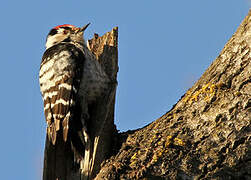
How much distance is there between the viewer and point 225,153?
10.1ft

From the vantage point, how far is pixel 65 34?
648cm

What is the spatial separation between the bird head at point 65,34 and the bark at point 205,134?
285 cm

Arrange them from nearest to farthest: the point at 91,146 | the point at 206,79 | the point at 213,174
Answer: the point at 213,174, the point at 206,79, the point at 91,146

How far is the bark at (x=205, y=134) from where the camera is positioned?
304 cm

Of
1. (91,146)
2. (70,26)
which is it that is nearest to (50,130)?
(91,146)

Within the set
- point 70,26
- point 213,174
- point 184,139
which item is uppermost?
point 70,26

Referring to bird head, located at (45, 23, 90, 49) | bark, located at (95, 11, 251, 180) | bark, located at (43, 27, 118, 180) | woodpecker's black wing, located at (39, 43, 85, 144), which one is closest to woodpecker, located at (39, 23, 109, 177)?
woodpecker's black wing, located at (39, 43, 85, 144)

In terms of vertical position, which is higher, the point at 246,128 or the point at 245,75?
the point at 245,75

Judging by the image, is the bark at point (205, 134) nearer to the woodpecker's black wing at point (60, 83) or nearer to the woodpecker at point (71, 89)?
the woodpecker at point (71, 89)

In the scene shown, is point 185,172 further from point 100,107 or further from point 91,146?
point 100,107

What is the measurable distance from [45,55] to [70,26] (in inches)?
47.9

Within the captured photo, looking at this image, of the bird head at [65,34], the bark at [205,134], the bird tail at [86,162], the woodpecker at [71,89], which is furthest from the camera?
the bird head at [65,34]

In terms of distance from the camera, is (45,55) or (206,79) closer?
(206,79)

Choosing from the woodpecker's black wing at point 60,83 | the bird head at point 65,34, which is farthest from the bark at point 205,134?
the bird head at point 65,34
